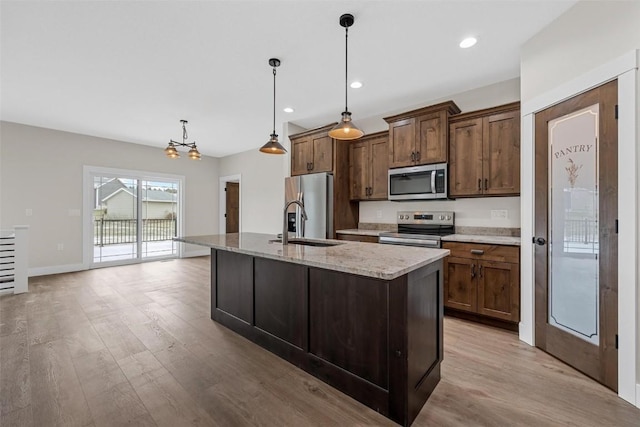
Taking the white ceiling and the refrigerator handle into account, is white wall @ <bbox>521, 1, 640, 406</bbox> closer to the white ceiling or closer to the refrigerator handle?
the white ceiling

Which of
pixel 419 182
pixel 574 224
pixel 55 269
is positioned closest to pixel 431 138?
pixel 419 182

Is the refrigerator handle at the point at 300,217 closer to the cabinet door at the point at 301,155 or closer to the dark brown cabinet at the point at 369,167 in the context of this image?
the cabinet door at the point at 301,155

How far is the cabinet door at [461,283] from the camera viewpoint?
2900mm

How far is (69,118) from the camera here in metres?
4.52

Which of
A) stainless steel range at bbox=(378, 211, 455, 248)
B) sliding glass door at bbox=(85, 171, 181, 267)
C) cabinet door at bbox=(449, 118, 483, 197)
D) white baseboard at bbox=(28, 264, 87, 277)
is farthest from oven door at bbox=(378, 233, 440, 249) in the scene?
white baseboard at bbox=(28, 264, 87, 277)

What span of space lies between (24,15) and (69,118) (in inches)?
117

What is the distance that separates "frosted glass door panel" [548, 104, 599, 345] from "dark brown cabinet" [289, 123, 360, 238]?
2.52 meters

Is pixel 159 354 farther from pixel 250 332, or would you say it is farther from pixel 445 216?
pixel 445 216

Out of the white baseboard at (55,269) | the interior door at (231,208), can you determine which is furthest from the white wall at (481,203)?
the white baseboard at (55,269)

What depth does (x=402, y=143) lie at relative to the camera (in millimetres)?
3697

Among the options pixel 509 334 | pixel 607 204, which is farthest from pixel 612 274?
pixel 509 334

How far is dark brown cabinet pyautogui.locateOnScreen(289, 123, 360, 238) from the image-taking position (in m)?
4.20

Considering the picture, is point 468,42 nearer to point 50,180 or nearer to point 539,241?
point 539,241

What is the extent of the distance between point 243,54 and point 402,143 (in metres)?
2.20
